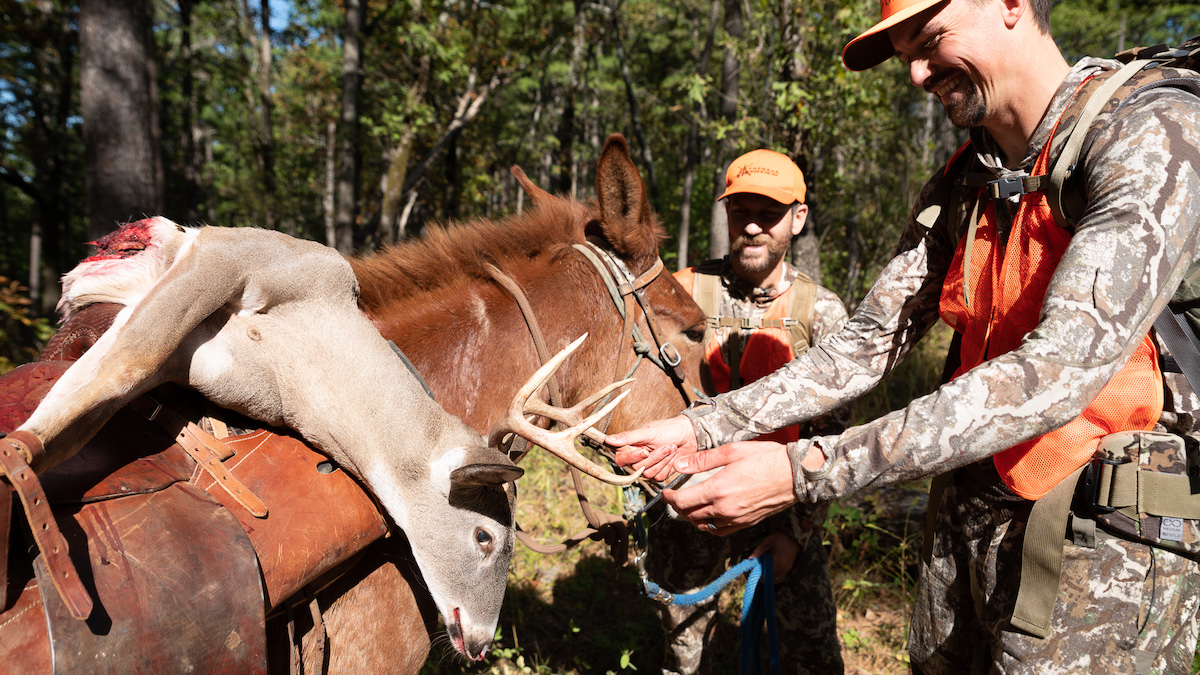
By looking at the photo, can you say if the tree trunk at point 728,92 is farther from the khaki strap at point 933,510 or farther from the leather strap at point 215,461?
the leather strap at point 215,461

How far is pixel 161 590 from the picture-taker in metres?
1.42

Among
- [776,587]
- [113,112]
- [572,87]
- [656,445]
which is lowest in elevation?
[776,587]

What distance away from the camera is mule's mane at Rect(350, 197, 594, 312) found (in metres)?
2.35

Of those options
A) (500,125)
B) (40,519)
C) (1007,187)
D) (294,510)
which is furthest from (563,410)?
(500,125)

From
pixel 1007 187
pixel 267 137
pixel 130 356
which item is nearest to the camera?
pixel 130 356

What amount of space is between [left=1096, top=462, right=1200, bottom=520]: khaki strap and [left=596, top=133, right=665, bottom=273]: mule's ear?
1.73 m

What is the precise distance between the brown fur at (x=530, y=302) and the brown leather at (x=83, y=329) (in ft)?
2.57

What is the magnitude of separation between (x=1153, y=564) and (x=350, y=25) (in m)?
14.0

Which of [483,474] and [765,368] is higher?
[483,474]

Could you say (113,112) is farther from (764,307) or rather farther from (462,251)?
(764,307)

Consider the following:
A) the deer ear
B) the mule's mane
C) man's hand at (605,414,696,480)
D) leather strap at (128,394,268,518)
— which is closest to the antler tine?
man's hand at (605,414,696,480)

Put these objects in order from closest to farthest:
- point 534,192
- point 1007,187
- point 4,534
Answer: point 4,534, point 1007,187, point 534,192

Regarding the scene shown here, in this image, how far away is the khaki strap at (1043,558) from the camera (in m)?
1.70

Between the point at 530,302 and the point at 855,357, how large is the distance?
4.29ft
